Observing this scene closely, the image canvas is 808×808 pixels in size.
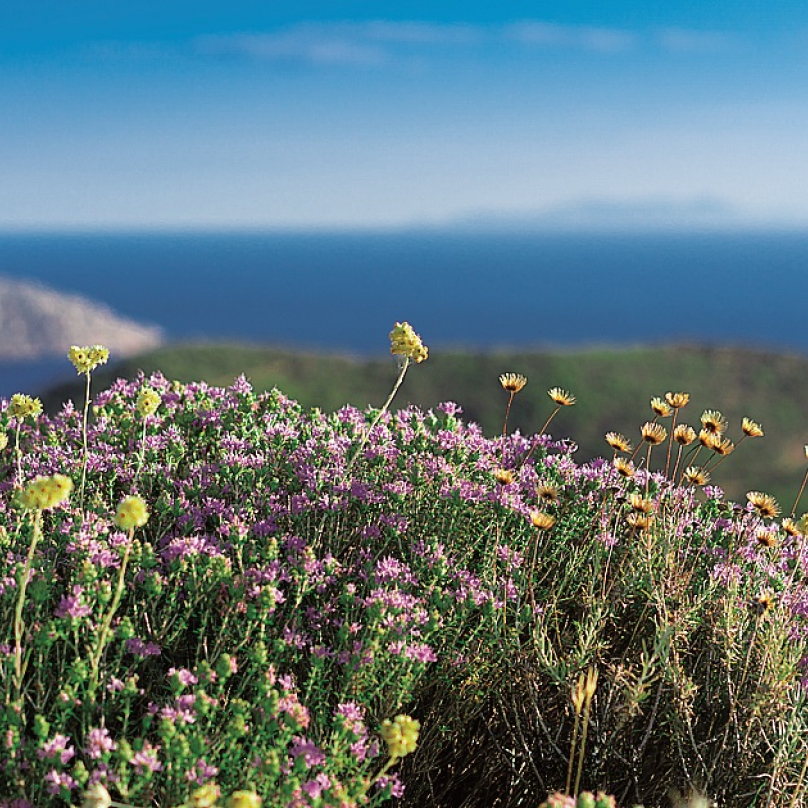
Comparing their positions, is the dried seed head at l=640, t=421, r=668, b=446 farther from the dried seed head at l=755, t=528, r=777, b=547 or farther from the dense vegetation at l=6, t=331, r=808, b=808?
the dried seed head at l=755, t=528, r=777, b=547

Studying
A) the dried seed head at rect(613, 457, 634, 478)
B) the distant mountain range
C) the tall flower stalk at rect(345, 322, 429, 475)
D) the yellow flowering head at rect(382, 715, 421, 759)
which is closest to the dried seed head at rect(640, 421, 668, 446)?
the dried seed head at rect(613, 457, 634, 478)

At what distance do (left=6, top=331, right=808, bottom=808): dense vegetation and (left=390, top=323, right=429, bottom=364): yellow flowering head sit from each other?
0.07ft

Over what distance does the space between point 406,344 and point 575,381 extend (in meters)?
22.3

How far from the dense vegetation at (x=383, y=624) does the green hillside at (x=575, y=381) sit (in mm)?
17356

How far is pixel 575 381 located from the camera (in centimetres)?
2461

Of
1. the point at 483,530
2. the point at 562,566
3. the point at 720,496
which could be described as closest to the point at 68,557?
the point at 483,530

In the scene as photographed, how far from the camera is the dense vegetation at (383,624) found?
6.67 feet

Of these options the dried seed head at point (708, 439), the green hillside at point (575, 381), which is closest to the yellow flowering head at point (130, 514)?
the dried seed head at point (708, 439)

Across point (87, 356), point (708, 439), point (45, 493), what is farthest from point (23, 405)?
point (708, 439)

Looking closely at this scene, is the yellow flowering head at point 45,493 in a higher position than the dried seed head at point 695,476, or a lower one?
lower

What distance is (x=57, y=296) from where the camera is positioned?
371 ft

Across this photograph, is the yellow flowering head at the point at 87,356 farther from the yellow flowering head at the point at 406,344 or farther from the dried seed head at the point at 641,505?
the dried seed head at the point at 641,505

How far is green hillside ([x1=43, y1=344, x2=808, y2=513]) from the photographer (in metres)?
22.3

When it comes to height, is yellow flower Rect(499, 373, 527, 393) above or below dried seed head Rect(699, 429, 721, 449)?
above
